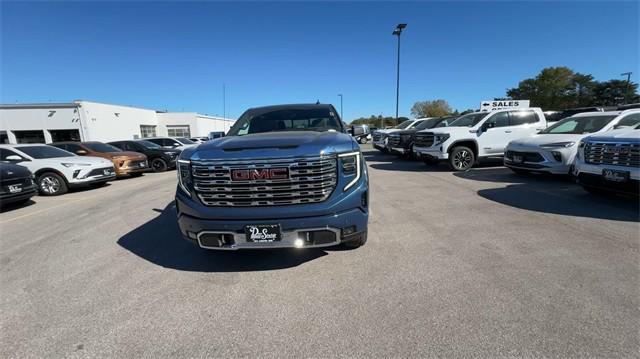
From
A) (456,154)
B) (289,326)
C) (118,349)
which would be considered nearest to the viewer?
(118,349)

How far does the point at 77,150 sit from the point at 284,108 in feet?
35.0

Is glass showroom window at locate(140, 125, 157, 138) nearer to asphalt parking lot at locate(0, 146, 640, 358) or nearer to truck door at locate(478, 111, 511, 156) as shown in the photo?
asphalt parking lot at locate(0, 146, 640, 358)

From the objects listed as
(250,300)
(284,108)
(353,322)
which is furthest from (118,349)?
(284,108)

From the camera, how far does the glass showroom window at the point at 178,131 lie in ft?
154

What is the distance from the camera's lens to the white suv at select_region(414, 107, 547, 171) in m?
9.38

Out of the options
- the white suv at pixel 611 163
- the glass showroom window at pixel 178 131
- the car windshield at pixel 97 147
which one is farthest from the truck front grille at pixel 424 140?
the glass showroom window at pixel 178 131

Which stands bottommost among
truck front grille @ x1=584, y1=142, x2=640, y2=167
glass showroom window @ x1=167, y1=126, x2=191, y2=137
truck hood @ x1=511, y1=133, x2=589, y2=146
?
truck front grille @ x1=584, y1=142, x2=640, y2=167

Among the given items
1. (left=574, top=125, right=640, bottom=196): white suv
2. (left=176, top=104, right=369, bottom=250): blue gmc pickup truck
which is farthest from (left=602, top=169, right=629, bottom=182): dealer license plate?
(left=176, top=104, right=369, bottom=250): blue gmc pickup truck

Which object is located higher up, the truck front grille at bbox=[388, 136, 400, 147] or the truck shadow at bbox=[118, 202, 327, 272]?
the truck front grille at bbox=[388, 136, 400, 147]

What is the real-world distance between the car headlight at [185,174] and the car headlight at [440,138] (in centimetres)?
840

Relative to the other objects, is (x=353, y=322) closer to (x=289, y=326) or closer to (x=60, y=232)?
(x=289, y=326)

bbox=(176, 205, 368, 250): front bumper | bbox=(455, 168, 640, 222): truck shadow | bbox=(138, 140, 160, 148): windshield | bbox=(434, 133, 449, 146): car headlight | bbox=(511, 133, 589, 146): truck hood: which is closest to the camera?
bbox=(176, 205, 368, 250): front bumper

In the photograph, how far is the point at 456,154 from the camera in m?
9.48

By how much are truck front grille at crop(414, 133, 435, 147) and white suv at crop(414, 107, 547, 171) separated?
3cm
